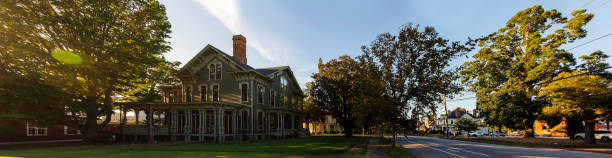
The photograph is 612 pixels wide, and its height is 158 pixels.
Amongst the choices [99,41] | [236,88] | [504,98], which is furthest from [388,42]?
[99,41]

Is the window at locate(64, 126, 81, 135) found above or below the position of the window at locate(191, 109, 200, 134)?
below

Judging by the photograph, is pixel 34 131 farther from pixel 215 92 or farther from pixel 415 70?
pixel 415 70

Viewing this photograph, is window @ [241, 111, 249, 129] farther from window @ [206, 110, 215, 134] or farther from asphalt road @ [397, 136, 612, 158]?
asphalt road @ [397, 136, 612, 158]

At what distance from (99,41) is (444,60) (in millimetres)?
23875

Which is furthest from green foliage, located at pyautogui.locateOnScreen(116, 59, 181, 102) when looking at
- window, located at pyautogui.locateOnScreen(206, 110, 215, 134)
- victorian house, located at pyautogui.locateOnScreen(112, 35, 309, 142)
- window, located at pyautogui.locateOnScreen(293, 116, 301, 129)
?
window, located at pyautogui.locateOnScreen(293, 116, 301, 129)

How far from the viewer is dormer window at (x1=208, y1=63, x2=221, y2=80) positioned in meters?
28.7

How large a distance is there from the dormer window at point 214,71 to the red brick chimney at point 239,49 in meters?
5.94

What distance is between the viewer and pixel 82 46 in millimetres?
19250

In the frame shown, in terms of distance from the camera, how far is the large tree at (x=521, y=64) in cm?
2489

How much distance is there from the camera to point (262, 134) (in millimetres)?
29438

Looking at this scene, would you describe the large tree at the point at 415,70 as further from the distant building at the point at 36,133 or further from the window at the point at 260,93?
the distant building at the point at 36,133

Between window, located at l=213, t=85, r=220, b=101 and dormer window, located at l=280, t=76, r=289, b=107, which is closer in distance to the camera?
window, located at l=213, t=85, r=220, b=101

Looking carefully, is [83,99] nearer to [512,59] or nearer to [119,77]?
[119,77]

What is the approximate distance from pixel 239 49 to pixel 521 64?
102 feet
